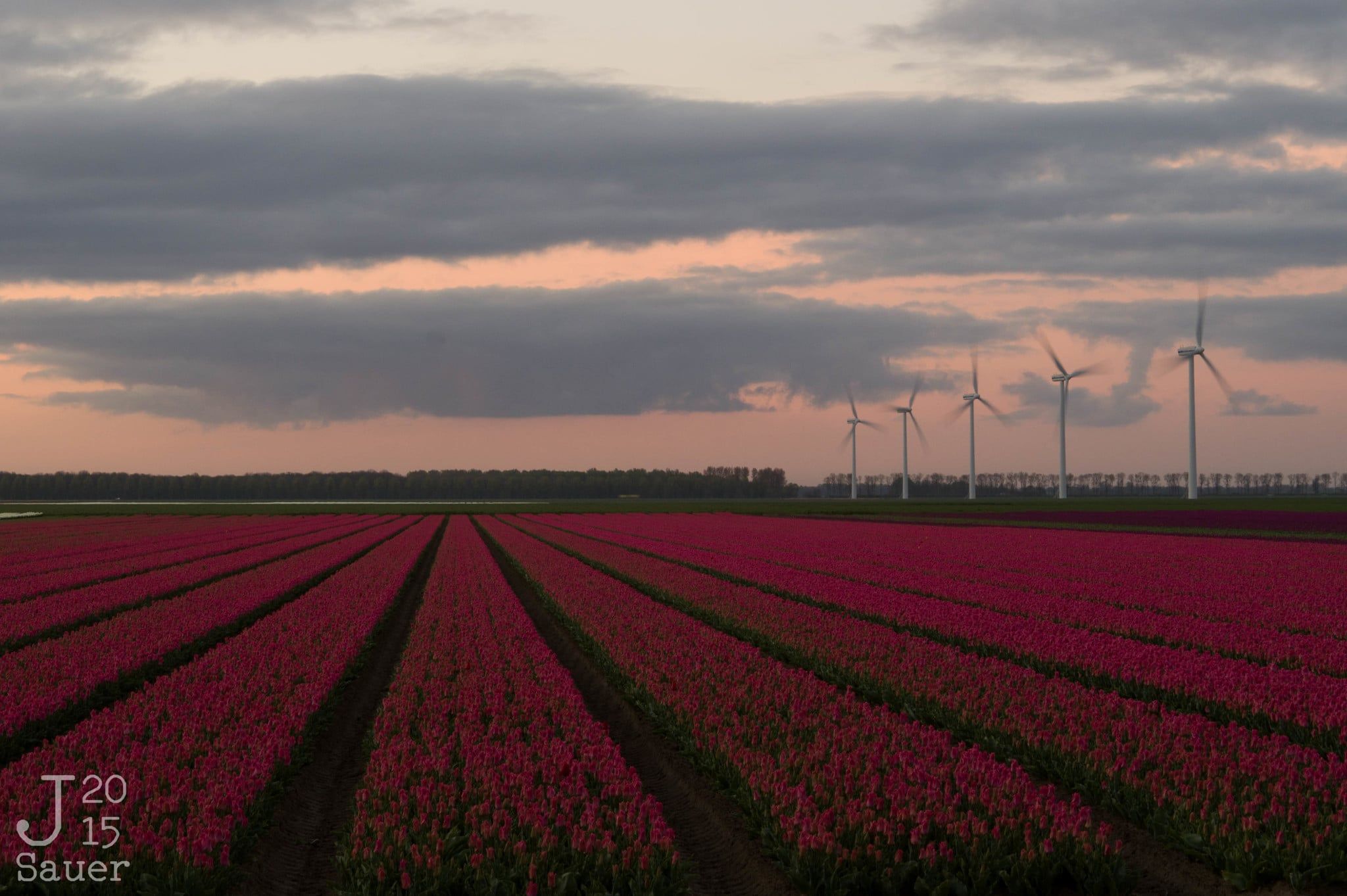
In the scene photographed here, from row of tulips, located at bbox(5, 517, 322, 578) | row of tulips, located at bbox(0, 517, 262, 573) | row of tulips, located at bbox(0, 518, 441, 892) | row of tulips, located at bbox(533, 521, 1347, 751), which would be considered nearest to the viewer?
row of tulips, located at bbox(0, 518, 441, 892)

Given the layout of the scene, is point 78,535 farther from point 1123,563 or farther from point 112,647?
point 1123,563

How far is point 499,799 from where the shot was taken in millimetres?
10617

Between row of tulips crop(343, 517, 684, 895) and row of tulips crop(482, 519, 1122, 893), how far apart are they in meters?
1.32


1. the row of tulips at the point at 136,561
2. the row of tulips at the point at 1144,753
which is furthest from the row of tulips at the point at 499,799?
the row of tulips at the point at 136,561

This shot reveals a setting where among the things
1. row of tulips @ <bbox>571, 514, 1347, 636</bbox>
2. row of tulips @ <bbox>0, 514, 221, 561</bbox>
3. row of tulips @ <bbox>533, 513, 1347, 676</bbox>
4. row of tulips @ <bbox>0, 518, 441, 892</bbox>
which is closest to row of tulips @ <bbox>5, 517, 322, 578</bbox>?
row of tulips @ <bbox>0, 514, 221, 561</bbox>

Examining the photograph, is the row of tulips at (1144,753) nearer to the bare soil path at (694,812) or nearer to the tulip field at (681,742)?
the tulip field at (681,742)

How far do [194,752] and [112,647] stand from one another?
9174mm

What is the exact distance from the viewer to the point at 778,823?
33.3 feet

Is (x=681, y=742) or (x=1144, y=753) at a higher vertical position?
(x=1144, y=753)

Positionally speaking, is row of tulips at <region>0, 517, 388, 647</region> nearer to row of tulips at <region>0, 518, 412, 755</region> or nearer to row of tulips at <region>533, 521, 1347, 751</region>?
row of tulips at <region>0, 518, 412, 755</region>

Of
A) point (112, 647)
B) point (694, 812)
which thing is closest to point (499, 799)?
point (694, 812)

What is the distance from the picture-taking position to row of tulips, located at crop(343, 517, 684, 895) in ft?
29.9

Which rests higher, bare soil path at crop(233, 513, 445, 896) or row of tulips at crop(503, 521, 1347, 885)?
row of tulips at crop(503, 521, 1347, 885)

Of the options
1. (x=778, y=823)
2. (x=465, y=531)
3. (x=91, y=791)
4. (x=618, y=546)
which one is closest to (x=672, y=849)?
(x=778, y=823)
